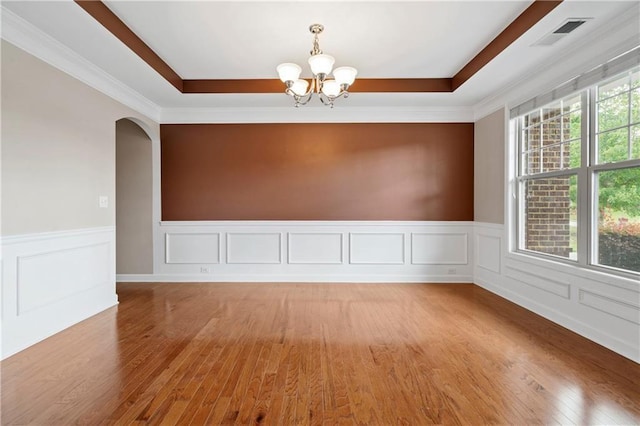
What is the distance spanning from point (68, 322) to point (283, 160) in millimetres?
3381

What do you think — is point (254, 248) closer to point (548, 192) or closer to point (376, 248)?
point (376, 248)

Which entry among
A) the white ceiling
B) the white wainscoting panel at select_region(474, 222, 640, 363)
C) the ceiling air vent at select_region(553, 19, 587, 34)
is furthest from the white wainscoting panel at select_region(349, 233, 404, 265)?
the ceiling air vent at select_region(553, 19, 587, 34)

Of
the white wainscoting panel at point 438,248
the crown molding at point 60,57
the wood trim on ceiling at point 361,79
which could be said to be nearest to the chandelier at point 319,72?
the wood trim on ceiling at point 361,79

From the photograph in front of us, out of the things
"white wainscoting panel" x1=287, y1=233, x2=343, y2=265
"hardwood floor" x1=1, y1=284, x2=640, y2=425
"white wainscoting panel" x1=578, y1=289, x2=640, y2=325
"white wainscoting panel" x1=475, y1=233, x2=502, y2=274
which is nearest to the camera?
"hardwood floor" x1=1, y1=284, x2=640, y2=425

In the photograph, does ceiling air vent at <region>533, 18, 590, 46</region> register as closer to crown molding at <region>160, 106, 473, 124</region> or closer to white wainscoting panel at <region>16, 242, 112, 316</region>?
crown molding at <region>160, 106, 473, 124</region>

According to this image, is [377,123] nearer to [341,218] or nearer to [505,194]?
[341,218]

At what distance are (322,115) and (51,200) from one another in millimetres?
3604

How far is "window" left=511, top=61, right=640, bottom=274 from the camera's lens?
2686mm

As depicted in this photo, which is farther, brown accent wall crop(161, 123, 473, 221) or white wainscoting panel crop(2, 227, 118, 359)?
brown accent wall crop(161, 123, 473, 221)

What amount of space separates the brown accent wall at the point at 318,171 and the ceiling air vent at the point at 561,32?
6.97 ft

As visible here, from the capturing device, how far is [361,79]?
14.1 ft

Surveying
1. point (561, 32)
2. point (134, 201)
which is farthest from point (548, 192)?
point (134, 201)

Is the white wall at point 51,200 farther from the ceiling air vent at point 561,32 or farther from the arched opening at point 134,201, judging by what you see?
the ceiling air vent at point 561,32

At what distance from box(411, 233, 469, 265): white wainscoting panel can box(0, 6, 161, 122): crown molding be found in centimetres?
463
